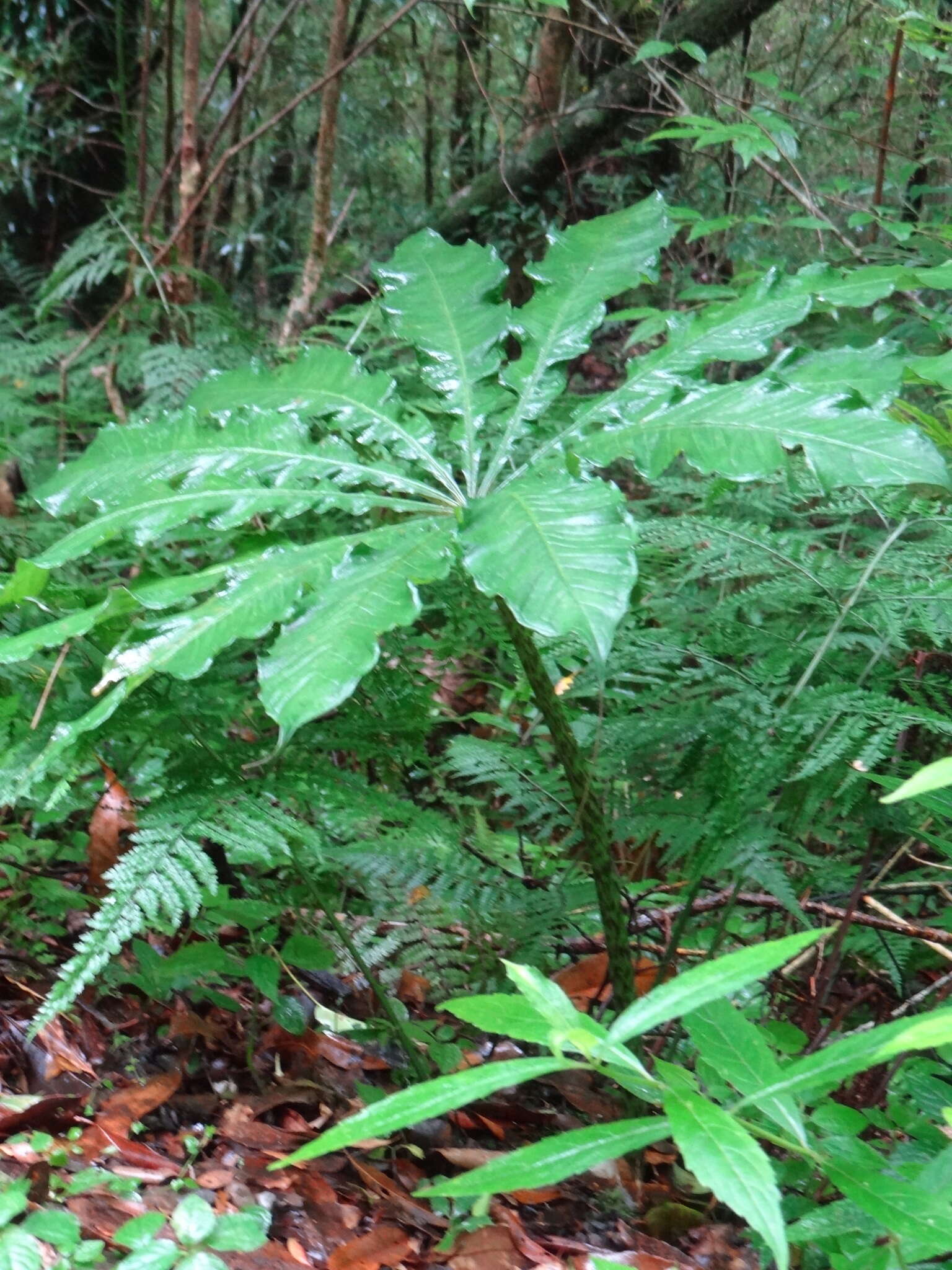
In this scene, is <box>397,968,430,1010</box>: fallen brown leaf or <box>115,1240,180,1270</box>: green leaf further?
<box>397,968,430,1010</box>: fallen brown leaf

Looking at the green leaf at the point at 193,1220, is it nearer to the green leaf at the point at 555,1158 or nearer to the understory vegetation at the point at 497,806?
the understory vegetation at the point at 497,806

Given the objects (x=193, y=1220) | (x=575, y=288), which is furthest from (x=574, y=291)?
(x=193, y=1220)

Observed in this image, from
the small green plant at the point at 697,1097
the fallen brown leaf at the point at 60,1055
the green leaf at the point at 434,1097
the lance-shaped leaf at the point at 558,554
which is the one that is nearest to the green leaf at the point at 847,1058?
the small green plant at the point at 697,1097

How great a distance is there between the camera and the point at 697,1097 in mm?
876

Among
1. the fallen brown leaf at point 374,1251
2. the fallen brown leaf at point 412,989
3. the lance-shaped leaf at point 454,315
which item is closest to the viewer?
the fallen brown leaf at point 374,1251

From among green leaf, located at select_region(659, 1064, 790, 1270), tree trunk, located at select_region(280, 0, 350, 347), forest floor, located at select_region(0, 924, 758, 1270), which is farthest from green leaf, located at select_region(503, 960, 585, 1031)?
tree trunk, located at select_region(280, 0, 350, 347)

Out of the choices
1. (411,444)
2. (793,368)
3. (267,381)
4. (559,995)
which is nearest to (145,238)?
(267,381)

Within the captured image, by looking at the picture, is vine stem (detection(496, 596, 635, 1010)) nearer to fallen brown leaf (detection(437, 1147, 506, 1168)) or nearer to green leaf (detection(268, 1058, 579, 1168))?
fallen brown leaf (detection(437, 1147, 506, 1168))

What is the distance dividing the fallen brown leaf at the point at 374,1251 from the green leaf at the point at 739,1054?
2.11ft

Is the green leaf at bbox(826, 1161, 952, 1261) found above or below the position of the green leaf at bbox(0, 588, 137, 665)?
below

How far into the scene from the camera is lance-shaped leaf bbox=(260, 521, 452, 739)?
1.05 meters

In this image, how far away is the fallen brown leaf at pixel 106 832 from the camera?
6.54ft

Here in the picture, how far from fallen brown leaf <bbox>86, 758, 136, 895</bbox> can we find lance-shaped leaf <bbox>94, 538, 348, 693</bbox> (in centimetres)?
84

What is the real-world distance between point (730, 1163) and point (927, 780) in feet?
1.12
